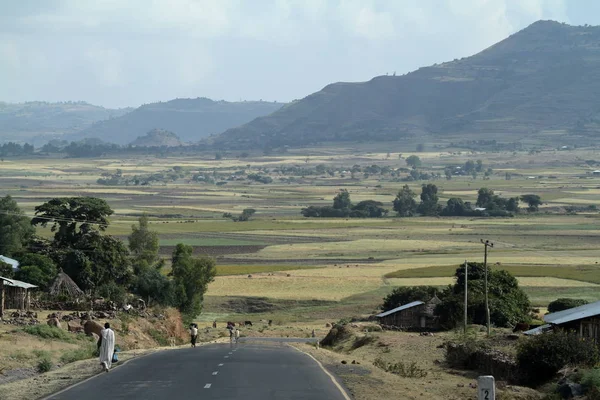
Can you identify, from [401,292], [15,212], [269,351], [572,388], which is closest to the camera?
[572,388]

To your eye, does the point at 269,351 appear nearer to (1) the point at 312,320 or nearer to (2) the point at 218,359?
(2) the point at 218,359

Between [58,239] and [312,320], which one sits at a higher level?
[58,239]

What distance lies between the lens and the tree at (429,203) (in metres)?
173

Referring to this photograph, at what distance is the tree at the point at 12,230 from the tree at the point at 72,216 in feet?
10.8

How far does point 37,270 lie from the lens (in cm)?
6203

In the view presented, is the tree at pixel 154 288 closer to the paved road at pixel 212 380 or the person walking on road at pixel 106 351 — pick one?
the paved road at pixel 212 380

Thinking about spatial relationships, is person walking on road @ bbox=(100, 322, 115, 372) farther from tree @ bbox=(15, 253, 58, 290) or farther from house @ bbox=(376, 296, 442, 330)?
house @ bbox=(376, 296, 442, 330)

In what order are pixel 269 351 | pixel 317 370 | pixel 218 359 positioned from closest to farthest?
pixel 317 370
pixel 218 359
pixel 269 351

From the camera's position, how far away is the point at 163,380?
28.9 metres

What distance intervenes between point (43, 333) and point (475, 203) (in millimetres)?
147499

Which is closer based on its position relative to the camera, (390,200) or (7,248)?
(7,248)

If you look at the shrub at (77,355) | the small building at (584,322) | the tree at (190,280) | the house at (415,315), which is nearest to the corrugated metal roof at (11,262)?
the tree at (190,280)

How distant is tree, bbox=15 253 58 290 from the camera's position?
61312mm

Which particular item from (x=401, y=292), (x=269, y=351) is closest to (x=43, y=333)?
(x=269, y=351)
